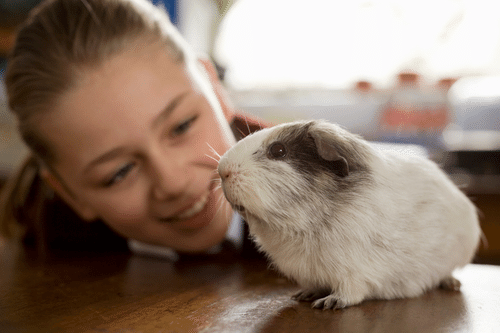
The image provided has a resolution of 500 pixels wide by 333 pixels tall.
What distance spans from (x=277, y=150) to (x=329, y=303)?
288mm

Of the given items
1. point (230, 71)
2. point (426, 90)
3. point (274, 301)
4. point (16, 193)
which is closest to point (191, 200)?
point (274, 301)

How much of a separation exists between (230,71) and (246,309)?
2.81 meters

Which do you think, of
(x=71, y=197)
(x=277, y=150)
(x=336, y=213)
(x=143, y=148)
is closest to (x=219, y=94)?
(x=143, y=148)

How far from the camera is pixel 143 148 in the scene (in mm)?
1015

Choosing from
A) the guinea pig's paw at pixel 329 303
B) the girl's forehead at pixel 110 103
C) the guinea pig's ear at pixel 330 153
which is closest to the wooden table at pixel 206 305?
the guinea pig's paw at pixel 329 303

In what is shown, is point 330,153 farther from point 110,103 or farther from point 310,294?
point 110,103

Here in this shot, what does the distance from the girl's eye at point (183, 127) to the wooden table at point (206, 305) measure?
1.26 feet

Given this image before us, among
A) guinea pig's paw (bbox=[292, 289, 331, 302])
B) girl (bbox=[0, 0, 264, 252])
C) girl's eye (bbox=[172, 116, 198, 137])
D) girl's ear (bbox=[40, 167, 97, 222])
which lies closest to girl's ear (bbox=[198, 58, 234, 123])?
girl (bbox=[0, 0, 264, 252])

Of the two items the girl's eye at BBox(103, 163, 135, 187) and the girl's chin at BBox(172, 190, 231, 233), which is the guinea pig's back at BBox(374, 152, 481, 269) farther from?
the girl's eye at BBox(103, 163, 135, 187)

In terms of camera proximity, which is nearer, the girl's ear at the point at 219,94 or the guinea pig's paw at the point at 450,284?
the guinea pig's paw at the point at 450,284

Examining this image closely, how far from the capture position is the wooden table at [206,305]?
0.60 metres

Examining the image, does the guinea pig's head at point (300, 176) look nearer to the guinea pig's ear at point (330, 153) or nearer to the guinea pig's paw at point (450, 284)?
the guinea pig's ear at point (330, 153)

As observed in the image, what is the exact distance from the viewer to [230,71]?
3.28 metres

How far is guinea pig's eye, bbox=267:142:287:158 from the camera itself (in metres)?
0.74
